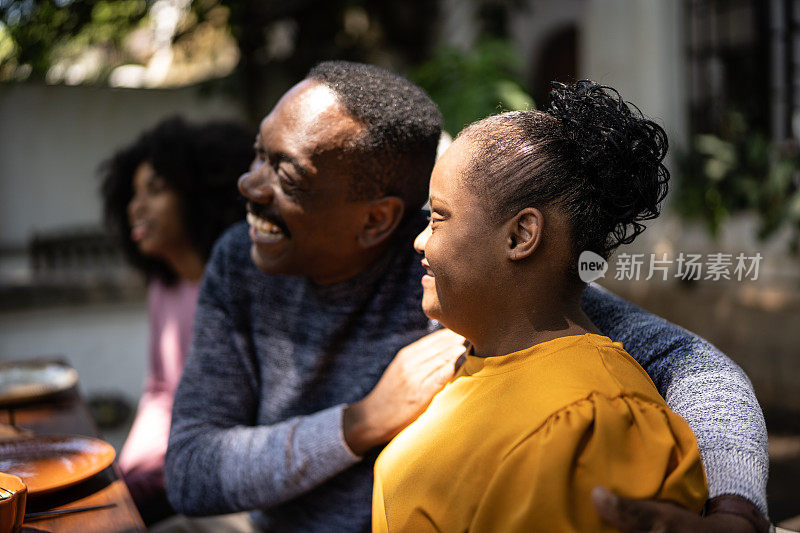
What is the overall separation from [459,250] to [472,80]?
4.91m

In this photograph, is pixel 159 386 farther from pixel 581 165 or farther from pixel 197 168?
pixel 581 165

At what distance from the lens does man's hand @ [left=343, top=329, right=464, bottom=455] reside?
151 centimetres

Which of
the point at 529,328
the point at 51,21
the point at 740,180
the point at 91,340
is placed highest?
the point at 51,21

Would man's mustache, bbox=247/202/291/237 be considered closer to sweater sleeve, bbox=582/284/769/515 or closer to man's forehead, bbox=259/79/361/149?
man's forehead, bbox=259/79/361/149

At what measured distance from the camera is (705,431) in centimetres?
127

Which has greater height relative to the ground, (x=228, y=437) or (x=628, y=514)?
(x=628, y=514)

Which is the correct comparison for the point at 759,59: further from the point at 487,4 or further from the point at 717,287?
the point at 487,4

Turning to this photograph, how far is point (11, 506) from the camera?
126cm

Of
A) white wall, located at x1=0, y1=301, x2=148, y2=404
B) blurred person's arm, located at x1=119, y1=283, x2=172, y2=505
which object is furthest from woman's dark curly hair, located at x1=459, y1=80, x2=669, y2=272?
white wall, located at x1=0, y1=301, x2=148, y2=404

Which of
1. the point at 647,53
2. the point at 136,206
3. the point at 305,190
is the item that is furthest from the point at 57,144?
the point at 305,190

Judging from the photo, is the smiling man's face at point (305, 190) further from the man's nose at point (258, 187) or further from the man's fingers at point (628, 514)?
the man's fingers at point (628, 514)

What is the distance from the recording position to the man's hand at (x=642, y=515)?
3.35 feet

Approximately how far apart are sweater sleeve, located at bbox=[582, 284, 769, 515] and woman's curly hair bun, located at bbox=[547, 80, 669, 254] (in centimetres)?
28

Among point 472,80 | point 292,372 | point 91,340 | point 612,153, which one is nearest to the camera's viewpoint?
point 612,153
